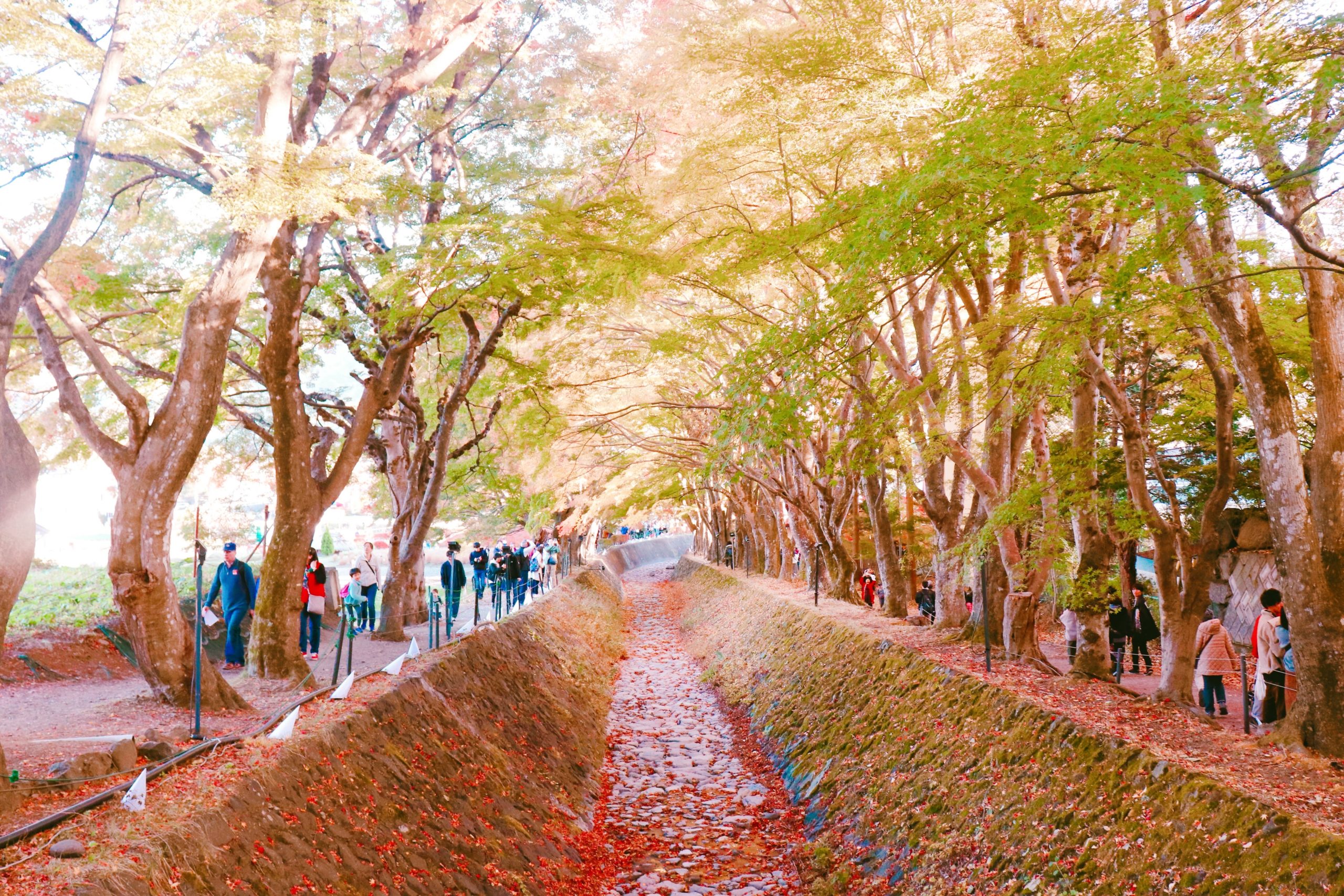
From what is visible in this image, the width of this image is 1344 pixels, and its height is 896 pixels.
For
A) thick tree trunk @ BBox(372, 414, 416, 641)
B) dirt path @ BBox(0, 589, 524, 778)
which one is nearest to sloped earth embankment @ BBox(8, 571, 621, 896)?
dirt path @ BBox(0, 589, 524, 778)

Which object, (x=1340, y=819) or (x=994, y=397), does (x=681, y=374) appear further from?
(x=1340, y=819)

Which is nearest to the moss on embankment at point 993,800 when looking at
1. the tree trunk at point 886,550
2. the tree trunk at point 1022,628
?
the tree trunk at point 1022,628

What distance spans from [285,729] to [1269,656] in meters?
9.69

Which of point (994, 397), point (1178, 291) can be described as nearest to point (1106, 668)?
point (994, 397)

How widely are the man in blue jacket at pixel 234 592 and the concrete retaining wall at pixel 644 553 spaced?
30.9 meters

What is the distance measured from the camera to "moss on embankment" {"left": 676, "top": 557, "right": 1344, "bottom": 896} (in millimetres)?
5008

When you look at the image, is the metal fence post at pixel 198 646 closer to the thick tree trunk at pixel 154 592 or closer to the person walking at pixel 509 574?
the thick tree trunk at pixel 154 592

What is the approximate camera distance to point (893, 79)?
9117mm

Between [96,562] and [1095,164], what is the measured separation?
32.9 meters

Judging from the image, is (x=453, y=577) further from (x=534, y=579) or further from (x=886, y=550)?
(x=886, y=550)

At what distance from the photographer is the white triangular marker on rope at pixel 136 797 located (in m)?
4.89

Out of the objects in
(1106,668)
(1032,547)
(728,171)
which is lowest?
(1106,668)

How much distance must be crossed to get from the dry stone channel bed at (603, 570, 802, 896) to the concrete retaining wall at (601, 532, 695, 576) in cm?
2626

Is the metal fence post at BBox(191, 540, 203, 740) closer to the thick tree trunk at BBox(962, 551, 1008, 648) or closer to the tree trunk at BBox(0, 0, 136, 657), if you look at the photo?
the tree trunk at BBox(0, 0, 136, 657)
